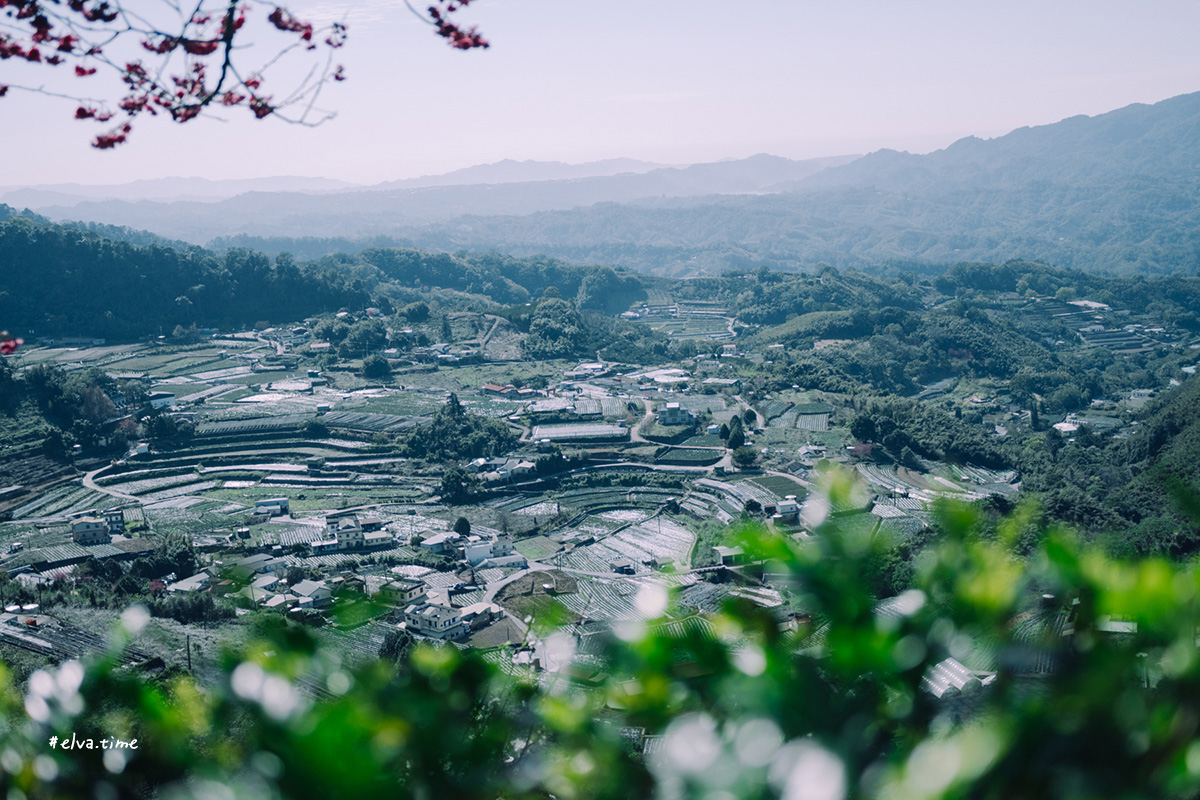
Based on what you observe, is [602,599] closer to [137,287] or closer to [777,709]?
[777,709]

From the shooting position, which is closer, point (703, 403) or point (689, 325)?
point (703, 403)

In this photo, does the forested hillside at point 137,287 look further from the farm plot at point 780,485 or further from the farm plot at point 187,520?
the farm plot at point 780,485

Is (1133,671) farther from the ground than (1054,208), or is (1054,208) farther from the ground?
(1133,671)

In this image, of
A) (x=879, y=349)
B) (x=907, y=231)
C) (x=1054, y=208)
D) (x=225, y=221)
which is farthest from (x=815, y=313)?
(x=225, y=221)

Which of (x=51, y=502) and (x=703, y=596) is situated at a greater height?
(x=51, y=502)

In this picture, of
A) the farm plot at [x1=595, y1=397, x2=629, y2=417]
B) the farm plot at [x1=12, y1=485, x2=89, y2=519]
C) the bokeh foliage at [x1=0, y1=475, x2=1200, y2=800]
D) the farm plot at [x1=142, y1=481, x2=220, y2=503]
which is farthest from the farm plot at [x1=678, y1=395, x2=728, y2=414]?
the bokeh foliage at [x1=0, y1=475, x2=1200, y2=800]

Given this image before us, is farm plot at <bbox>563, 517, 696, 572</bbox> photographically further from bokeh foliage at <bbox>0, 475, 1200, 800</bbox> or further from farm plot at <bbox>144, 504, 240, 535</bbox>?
bokeh foliage at <bbox>0, 475, 1200, 800</bbox>

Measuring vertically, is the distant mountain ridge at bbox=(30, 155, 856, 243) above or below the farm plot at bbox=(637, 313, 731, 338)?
above

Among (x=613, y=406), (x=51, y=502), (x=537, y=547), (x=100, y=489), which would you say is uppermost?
(x=51, y=502)

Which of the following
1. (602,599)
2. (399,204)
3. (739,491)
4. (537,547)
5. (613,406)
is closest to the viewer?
(602,599)

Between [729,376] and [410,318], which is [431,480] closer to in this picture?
[729,376]

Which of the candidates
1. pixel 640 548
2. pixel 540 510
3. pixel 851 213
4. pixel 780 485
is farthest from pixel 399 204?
pixel 640 548
